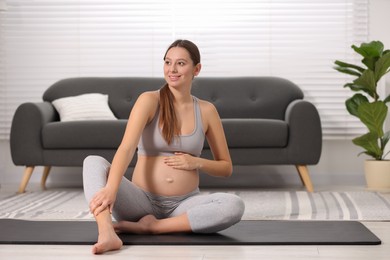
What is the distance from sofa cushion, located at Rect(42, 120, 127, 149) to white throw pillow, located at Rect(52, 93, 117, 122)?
28cm

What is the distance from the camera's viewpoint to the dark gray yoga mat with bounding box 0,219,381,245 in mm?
2922

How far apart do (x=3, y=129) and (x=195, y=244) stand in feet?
12.3

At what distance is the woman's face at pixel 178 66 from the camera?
120 inches

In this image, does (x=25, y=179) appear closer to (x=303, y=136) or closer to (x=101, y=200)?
(x=303, y=136)

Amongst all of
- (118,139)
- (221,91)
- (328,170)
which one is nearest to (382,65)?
(328,170)

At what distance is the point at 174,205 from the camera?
123 inches

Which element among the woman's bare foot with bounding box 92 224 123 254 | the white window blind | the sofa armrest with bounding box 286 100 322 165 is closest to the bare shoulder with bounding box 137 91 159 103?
the woman's bare foot with bounding box 92 224 123 254

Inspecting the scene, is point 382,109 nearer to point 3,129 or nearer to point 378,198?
point 378,198

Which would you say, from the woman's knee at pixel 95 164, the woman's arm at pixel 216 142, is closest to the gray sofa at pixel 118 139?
the woman's arm at pixel 216 142

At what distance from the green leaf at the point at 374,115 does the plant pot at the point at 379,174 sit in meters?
0.22

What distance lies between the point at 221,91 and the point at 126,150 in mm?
3077

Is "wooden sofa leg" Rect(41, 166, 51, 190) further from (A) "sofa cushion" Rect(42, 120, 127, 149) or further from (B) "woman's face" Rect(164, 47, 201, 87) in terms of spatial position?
(B) "woman's face" Rect(164, 47, 201, 87)

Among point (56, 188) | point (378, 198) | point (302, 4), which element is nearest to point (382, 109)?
point (378, 198)

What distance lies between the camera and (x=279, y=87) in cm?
588
